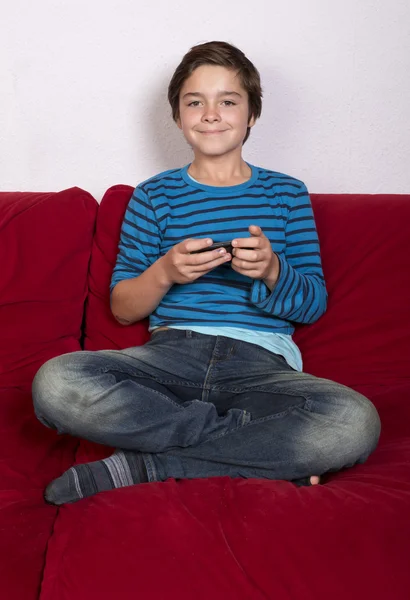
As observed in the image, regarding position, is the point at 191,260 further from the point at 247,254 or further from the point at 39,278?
the point at 39,278

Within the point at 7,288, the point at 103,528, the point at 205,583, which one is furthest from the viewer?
the point at 7,288

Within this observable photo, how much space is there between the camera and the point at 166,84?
79.9 inches

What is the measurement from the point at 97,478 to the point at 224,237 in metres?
0.59

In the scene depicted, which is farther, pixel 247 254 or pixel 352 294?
pixel 352 294

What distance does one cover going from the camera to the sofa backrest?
1.73 m

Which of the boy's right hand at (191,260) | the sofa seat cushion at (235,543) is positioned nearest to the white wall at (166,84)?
the boy's right hand at (191,260)

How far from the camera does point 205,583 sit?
104 cm

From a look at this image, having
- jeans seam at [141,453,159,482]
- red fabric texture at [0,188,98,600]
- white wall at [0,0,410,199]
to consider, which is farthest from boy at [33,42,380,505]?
white wall at [0,0,410,199]

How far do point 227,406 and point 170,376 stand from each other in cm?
12

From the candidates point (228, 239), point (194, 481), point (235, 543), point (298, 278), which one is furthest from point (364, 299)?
point (235, 543)

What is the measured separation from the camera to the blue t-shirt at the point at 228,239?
1.63 m

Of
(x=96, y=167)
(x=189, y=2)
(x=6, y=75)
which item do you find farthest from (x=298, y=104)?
(x=6, y=75)

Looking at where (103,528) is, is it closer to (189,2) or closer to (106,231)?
(106,231)

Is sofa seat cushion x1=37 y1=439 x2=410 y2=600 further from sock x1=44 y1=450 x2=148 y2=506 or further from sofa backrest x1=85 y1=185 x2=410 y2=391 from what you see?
sofa backrest x1=85 y1=185 x2=410 y2=391
